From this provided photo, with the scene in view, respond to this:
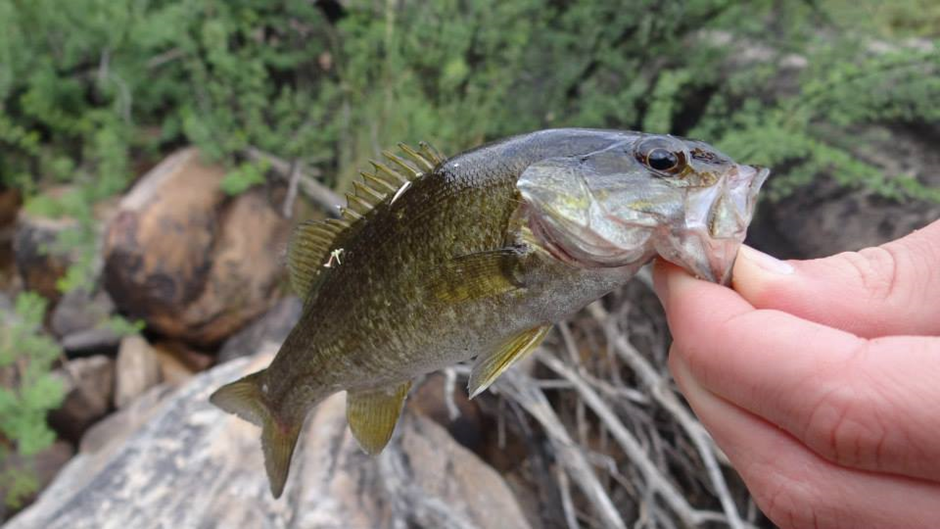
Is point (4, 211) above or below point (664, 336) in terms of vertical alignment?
above

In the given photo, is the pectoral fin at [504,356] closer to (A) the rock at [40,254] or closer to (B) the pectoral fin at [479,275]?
(B) the pectoral fin at [479,275]

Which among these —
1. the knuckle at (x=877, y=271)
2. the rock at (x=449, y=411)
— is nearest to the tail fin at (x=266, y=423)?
the knuckle at (x=877, y=271)

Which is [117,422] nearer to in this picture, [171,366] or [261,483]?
[171,366]

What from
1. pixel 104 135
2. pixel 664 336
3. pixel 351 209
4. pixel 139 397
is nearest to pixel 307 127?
pixel 104 135

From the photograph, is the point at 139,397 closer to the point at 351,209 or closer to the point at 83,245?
the point at 83,245

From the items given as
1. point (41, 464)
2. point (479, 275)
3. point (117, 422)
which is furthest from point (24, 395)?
point (479, 275)

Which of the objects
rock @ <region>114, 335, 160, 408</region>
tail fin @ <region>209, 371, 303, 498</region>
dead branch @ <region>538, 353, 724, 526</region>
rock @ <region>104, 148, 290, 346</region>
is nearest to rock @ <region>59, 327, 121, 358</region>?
rock @ <region>114, 335, 160, 408</region>
